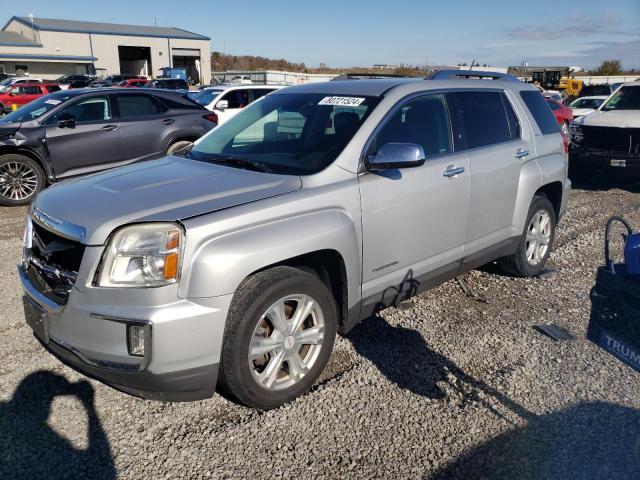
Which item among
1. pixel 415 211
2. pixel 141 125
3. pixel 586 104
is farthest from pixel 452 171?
pixel 586 104

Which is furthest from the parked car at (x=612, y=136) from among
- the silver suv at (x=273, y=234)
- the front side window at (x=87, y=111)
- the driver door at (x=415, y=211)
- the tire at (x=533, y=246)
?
the front side window at (x=87, y=111)

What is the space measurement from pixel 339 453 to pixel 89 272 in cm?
155

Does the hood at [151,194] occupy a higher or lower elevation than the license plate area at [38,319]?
higher

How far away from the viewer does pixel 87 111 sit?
863 cm

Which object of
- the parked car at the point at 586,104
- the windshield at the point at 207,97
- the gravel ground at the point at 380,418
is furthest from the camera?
the parked car at the point at 586,104

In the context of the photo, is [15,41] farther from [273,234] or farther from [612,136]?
[273,234]

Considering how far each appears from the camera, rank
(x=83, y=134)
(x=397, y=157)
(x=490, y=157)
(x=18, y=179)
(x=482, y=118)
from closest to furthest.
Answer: (x=397, y=157) < (x=490, y=157) < (x=482, y=118) < (x=18, y=179) < (x=83, y=134)

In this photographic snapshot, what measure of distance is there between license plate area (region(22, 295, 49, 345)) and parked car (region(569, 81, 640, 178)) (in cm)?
918

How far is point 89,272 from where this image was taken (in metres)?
2.67

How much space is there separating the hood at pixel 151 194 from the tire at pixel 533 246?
267 cm

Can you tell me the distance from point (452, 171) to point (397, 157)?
797 millimetres

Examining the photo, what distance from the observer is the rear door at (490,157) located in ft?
13.8

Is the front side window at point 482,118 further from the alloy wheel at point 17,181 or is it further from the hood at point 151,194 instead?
the alloy wheel at point 17,181

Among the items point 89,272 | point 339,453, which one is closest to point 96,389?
point 89,272
